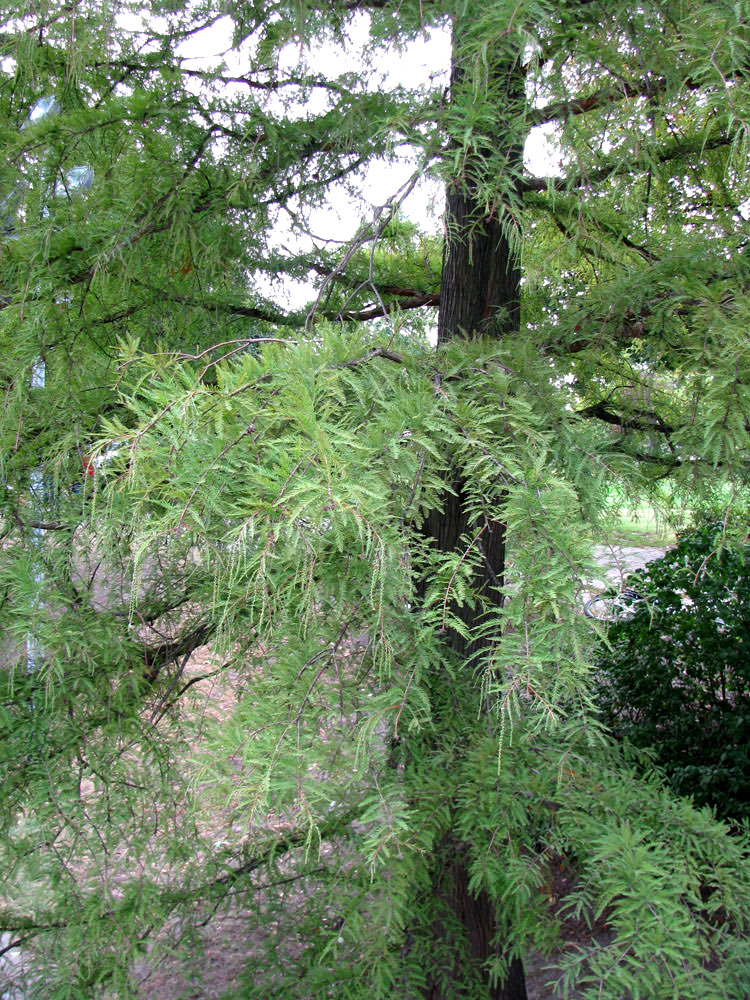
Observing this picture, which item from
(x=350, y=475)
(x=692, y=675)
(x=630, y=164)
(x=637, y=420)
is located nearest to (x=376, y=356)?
(x=350, y=475)

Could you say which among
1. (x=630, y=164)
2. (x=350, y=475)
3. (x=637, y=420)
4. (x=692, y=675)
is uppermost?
(x=630, y=164)

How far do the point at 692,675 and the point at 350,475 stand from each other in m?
3.95

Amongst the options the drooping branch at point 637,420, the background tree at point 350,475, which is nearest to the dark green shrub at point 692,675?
the drooping branch at point 637,420

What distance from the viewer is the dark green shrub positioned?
4004 millimetres

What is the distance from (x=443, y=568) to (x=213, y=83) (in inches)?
75.7

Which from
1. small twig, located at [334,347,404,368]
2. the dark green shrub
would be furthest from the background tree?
the dark green shrub

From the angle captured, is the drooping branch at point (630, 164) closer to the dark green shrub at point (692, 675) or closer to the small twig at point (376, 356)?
the small twig at point (376, 356)

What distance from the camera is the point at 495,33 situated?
149 cm

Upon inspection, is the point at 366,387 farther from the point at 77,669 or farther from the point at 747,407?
the point at 77,669

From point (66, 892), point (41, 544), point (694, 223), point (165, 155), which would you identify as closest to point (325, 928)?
point (66, 892)

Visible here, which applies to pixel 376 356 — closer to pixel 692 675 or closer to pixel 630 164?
pixel 630 164

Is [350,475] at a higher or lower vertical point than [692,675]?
higher

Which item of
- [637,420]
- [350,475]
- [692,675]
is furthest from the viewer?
[692,675]

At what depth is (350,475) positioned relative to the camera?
1036mm
